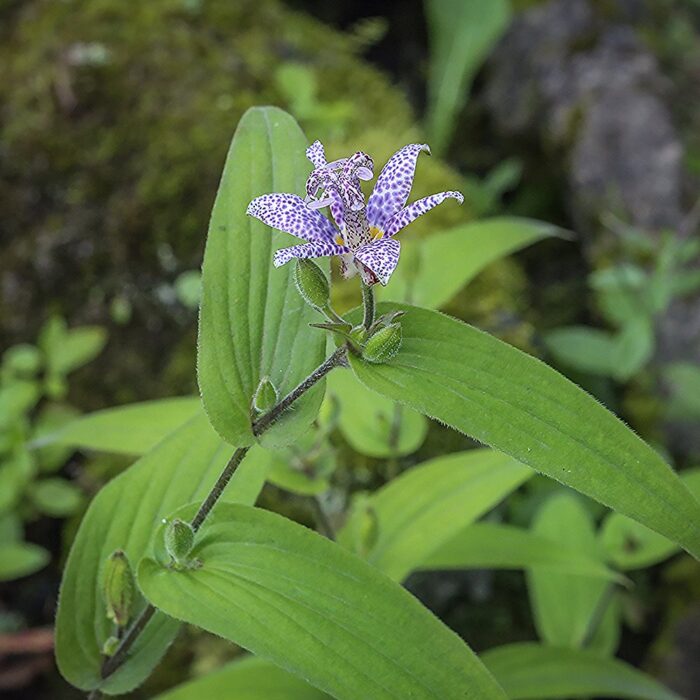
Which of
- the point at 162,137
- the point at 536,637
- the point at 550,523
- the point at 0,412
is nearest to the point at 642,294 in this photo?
the point at 550,523

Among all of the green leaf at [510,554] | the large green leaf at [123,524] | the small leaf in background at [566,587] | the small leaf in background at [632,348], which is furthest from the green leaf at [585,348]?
the large green leaf at [123,524]


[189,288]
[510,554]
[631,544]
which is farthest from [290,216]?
[631,544]

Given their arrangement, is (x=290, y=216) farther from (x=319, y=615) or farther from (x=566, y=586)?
(x=566, y=586)

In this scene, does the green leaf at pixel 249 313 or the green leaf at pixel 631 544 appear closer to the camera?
the green leaf at pixel 249 313

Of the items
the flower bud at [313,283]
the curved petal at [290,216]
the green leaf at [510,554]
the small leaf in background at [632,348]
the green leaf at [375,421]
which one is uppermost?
the curved petal at [290,216]

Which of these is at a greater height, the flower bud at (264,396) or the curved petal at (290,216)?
the curved petal at (290,216)

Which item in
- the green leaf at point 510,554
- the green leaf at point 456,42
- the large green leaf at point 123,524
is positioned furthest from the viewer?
the green leaf at point 456,42

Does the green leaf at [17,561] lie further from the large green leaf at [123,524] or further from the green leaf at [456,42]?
the green leaf at [456,42]

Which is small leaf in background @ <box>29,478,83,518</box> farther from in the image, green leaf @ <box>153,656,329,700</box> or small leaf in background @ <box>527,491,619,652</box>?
small leaf in background @ <box>527,491,619,652</box>
